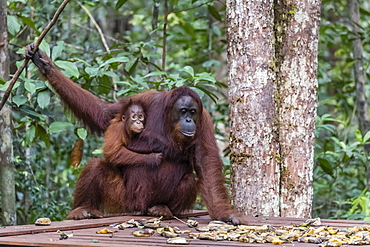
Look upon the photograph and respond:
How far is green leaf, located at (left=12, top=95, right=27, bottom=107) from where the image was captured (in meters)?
3.85

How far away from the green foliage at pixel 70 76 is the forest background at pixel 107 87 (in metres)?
0.01

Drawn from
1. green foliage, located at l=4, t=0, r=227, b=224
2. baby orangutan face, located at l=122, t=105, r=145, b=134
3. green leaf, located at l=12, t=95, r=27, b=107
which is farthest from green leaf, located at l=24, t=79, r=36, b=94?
baby orangutan face, located at l=122, t=105, r=145, b=134

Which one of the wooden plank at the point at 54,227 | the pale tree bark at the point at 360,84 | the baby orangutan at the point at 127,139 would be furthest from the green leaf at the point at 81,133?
the pale tree bark at the point at 360,84

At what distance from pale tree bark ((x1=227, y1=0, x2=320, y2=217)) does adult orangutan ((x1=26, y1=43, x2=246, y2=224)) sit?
8.8 inches

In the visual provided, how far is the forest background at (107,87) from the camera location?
4.51m

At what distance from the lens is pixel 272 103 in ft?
11.6

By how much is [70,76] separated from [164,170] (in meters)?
1.55

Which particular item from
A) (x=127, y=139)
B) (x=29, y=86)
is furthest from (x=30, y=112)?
(x=127, y=139)

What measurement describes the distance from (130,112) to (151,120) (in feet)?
0.56

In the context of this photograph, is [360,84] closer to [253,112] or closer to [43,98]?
[253,112]

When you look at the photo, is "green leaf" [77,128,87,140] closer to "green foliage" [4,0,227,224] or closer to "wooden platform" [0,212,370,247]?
"green foliage" [4,0,227,224]

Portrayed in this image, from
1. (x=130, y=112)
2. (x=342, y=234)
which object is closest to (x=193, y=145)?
(x=130, y=112)

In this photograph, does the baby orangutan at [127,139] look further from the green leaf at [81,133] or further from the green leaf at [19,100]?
the green leaf at [19,100]

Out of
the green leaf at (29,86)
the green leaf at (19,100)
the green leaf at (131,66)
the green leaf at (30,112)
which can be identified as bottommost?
the green leaf at (30,112)
